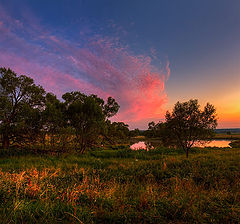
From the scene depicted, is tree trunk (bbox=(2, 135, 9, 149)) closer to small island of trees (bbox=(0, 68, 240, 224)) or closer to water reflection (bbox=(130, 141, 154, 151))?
small island of trees (bbox=(0, 68, 240, 224))

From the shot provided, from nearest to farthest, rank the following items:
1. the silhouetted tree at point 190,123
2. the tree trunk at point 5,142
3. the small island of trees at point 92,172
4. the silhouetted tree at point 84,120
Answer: the small island of trees at point 92,172 → the silhouetted tree at point 190,123 → the tree trunk at point 5,142 → the silhouetted tree at point 84,120

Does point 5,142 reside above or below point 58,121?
below

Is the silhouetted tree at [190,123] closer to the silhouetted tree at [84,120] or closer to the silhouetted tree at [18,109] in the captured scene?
the silhouetted tree at [84,120]

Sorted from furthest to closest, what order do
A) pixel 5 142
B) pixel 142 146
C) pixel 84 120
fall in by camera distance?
pixel 142 146 < pixel 84 120 < pixel 5 142

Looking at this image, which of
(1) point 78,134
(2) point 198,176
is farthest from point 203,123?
(1) point 78,134

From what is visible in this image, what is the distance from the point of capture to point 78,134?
748 inches

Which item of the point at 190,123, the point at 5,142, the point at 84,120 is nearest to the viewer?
the point at 190,123

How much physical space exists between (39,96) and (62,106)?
3425 mm

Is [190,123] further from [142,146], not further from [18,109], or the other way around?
[142,146]

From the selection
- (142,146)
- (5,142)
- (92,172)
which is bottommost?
(142,146)

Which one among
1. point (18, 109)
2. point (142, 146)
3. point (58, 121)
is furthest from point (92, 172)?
point (142, 146)

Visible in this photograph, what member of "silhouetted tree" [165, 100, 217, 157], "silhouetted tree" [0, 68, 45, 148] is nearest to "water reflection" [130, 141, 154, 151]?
"silhouetted tree" [165, 100, 217, 157]

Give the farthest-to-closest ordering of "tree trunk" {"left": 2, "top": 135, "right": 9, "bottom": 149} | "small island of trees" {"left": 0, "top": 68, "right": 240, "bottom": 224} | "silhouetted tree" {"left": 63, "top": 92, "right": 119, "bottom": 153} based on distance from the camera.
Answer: "silhouetted tree" {"left": 63, "top": 92, "right": 119, "bottom": 153} → "tree trunk" {"left": 2, "top": 135, "right": 9, "bottom": 149} → "small island of trees" {"left": 0, "top": 68, "right": 240, "bottom": 224}

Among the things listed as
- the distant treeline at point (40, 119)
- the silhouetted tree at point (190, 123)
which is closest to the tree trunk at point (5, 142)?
the distant treeline at point (40, 119)
